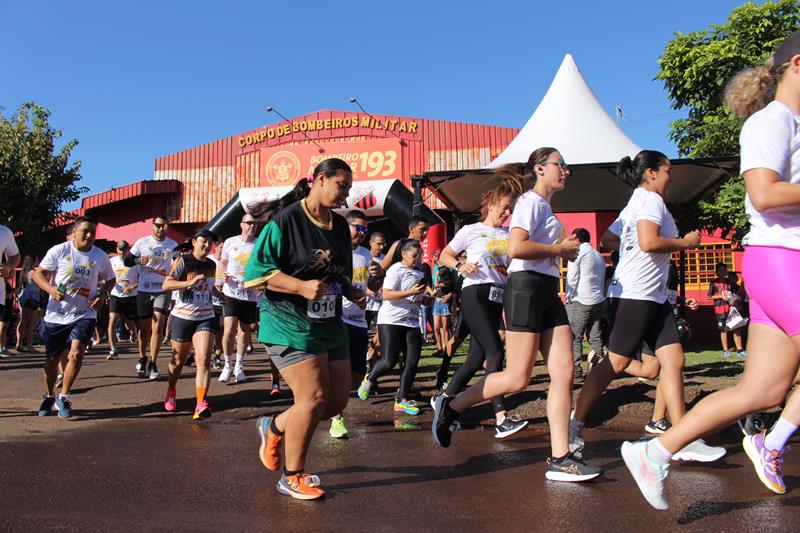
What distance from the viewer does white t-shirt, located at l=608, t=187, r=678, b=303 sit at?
461 cm

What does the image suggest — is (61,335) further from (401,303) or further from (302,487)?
(302,487)

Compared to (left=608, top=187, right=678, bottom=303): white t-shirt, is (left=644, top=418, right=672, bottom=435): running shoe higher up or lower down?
lower down

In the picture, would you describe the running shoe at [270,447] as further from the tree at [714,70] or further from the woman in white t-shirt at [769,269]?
the tree at [714,70]

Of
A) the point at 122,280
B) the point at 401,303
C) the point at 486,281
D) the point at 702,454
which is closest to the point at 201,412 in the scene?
the point at 401,303

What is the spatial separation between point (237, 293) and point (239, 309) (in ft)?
0.66

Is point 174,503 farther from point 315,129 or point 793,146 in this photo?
point 315,129

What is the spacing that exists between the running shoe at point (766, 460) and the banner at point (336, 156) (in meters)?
21.7

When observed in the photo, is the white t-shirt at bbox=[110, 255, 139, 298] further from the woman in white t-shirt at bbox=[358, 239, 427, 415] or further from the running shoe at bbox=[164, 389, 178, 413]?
the woman in white t-shirt at bbox=[358, 239, 427, 415]

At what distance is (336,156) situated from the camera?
26.0 meters

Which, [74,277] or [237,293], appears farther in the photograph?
[237,293]

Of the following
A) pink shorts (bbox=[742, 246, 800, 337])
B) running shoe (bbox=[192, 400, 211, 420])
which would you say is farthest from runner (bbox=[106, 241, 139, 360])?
pink shorts (bbox=[742, 246, 800, 337])

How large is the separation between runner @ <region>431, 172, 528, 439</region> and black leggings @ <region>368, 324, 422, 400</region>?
96 cm

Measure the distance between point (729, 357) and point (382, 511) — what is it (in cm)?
953

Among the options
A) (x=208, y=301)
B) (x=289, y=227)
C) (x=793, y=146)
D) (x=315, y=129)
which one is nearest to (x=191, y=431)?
(x=208, y=301)
